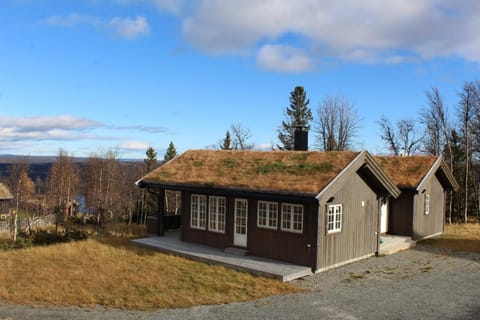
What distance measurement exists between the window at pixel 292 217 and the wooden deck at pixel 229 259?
117 centimetres

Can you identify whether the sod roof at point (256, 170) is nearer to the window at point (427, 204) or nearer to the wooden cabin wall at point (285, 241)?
the wooden cabin wall at point (285, 241)

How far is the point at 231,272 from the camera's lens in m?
12.5

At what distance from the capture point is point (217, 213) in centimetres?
1595

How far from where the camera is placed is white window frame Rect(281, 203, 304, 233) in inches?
525

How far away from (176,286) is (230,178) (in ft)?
17.9

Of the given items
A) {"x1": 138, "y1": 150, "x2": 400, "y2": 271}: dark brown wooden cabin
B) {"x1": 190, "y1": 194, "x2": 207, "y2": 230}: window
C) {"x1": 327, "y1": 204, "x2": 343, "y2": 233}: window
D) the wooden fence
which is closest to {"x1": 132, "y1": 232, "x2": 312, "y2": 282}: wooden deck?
{"x1": 138, "y1": 150, "x2": 400, "y2": 271}: dark brown wooden cabin

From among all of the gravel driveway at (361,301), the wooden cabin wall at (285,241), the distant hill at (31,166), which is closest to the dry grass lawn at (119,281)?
the gravel driveway at (361,301)

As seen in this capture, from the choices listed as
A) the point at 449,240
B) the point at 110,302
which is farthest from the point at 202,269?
the point at 449,240

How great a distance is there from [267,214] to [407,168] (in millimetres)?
9745

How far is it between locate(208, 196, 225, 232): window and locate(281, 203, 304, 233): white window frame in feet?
9.61

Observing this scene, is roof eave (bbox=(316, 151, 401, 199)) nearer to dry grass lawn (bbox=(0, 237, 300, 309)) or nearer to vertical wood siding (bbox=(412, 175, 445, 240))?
dry grass lawn (bbox=(0, 237, 300, 309))

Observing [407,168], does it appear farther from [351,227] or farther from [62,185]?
[62,185]

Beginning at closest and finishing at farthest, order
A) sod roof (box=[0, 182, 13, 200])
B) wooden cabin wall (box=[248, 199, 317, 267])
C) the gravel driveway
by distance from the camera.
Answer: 1. the gravel driveway
2. wooden cabin wall (box=[248, 199, 317, 267])
3. sod roof (box=[0, 182, 13, 200])

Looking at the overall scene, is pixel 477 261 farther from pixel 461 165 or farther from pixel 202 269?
pixel 461 165
